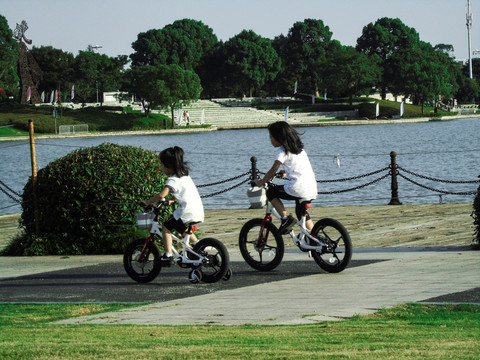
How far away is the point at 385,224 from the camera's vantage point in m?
15.4

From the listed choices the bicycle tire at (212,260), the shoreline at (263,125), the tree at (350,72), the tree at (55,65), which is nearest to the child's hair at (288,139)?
the bicycle tire at (212,260)

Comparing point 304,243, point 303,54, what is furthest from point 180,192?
point 303,54

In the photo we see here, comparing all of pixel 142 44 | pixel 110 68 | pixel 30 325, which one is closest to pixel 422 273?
pixel 30 325

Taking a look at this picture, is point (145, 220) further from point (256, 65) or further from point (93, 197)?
point (256, 65)

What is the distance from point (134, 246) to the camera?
972 cm

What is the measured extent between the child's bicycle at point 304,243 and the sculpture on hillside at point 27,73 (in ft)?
344

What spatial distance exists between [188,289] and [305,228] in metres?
1.59

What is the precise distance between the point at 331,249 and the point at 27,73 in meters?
109

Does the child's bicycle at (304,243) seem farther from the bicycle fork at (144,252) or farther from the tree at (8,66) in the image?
the tree at (8,66)

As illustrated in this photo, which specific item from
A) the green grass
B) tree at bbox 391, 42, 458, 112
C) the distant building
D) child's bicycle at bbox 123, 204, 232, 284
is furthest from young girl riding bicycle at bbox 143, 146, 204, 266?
tree at bbox 391, 42, 458, 112

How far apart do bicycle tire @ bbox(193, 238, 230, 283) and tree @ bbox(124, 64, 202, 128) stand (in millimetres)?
97034

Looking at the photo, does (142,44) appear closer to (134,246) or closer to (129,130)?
(129,130)

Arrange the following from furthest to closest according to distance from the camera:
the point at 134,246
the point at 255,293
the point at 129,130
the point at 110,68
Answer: the point at 110,68 → the point at 129,130 → the point at 134,246 → the point at 255,293

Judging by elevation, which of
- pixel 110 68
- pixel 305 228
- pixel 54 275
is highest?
pixel 110 68
